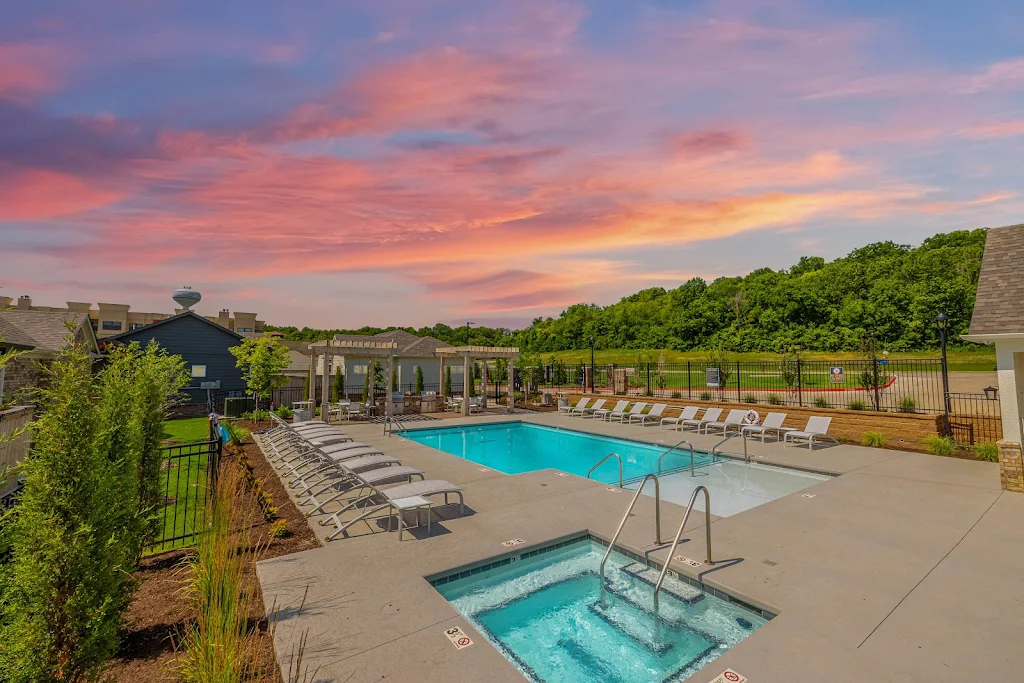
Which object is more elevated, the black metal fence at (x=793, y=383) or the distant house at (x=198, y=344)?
the distant house at (x=198, y=344)

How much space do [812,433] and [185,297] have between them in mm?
58664

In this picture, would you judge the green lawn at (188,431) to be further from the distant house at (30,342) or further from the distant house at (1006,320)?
the distant house at (1006,320)

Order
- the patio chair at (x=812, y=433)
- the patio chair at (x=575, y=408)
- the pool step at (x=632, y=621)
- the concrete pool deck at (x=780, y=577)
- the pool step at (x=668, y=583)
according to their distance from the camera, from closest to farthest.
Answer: the concrete pool deck at (x=780, y=577) < the pool step at (x=632, y=621) < the pool step at (x=668, y=583) < the patio chair at (x=812, y=433) < the patio chair at (x=575, y=408)

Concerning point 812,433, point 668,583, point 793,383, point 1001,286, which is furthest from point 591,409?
point 668,583

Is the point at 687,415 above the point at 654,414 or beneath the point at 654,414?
above

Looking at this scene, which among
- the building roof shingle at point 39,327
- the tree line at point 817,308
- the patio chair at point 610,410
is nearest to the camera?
the building roof shingle at point 39,327

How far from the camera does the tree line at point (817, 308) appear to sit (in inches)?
1677

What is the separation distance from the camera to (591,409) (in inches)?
756

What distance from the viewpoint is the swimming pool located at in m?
9.07

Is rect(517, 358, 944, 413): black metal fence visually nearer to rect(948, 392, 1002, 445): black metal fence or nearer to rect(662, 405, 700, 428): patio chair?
rect(948, 392, 1002, 445): black metal fence

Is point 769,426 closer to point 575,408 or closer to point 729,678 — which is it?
point 575,408

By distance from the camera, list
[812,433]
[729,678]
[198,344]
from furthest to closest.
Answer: [198,344]
[812,433]
[729,678]

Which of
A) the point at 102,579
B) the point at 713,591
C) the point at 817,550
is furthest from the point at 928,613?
the point at 102,579

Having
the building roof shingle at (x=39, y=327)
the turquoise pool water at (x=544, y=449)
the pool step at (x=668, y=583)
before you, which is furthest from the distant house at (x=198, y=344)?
the pool step at (x=668, y=583)
